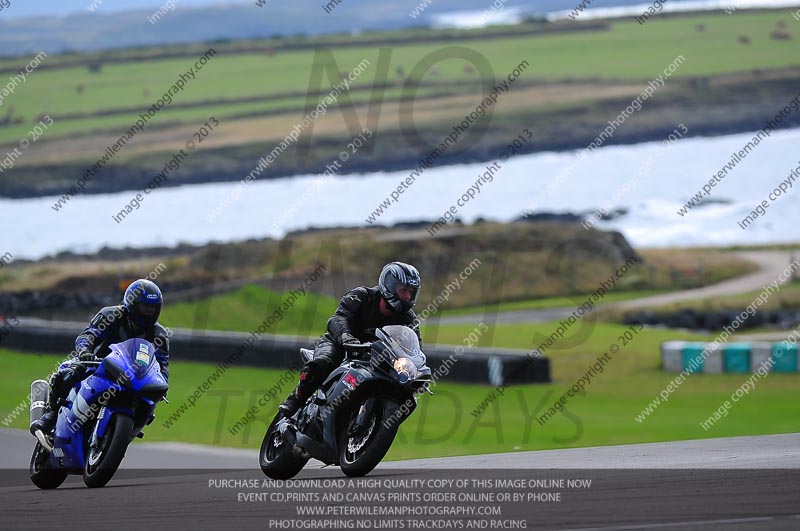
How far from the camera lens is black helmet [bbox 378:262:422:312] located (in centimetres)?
1125

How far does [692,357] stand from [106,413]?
15.7 m

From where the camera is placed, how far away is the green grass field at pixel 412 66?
104188 mm

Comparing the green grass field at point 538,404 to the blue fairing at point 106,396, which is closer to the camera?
the blue fairing at point 106,396

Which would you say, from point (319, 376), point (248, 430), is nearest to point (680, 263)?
point (248, 430)

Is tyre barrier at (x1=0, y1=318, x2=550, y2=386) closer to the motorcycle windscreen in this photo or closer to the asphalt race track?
the asphalt race track

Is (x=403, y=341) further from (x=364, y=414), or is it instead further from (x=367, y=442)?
(x=367, y=442)

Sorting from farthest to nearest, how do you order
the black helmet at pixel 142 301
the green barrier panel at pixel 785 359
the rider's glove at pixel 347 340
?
the green barrier panel at pixel 785 359 < the black helmet at pixel 142 301 < the rider's glove at pixel 347 340

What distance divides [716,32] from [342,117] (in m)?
33.0

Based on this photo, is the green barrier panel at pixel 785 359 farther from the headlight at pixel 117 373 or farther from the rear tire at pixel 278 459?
the headlight at pixel 117 373

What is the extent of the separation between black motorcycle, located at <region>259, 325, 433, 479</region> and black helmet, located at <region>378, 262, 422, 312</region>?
27cm

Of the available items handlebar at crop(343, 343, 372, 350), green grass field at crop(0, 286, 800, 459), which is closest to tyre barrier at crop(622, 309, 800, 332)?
green grass field at crop(0, 286, 800, 459)

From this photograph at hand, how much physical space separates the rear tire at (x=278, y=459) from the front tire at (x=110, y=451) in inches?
48.0

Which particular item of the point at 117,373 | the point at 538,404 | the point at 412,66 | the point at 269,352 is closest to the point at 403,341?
the point at 117,373

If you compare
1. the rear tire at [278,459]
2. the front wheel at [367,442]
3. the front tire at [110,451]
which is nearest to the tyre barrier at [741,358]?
the rear tire at [278,459]
